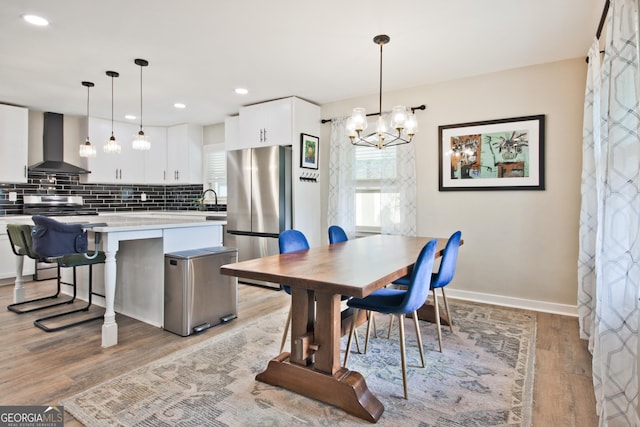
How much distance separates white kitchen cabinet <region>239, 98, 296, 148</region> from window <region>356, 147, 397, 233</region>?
0.98 meters

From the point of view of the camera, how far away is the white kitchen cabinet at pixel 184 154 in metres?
6.05

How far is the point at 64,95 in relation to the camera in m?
4.41

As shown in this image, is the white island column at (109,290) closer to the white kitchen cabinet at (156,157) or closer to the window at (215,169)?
the window at (215,169)

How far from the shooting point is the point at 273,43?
9.98 feet

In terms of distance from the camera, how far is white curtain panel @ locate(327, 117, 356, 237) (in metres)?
4.54

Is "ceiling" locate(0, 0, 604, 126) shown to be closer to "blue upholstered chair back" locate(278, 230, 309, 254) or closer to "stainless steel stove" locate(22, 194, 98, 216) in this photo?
"stainless steel stove" locate(22, 194, 98, 216)

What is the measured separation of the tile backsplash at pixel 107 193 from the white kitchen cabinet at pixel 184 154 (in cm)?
32

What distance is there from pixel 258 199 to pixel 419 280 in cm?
305

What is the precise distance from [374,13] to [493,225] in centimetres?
245

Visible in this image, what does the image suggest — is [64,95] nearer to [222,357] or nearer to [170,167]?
[170,167]

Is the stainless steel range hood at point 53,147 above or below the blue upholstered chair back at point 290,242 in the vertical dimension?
above

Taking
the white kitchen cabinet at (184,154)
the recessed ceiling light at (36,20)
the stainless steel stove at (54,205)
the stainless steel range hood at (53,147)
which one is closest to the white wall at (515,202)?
the recessed ceiling light at (36,20)

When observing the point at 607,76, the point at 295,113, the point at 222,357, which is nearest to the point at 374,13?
the point at 607,76

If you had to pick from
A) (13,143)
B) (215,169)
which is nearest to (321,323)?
(215,169)
